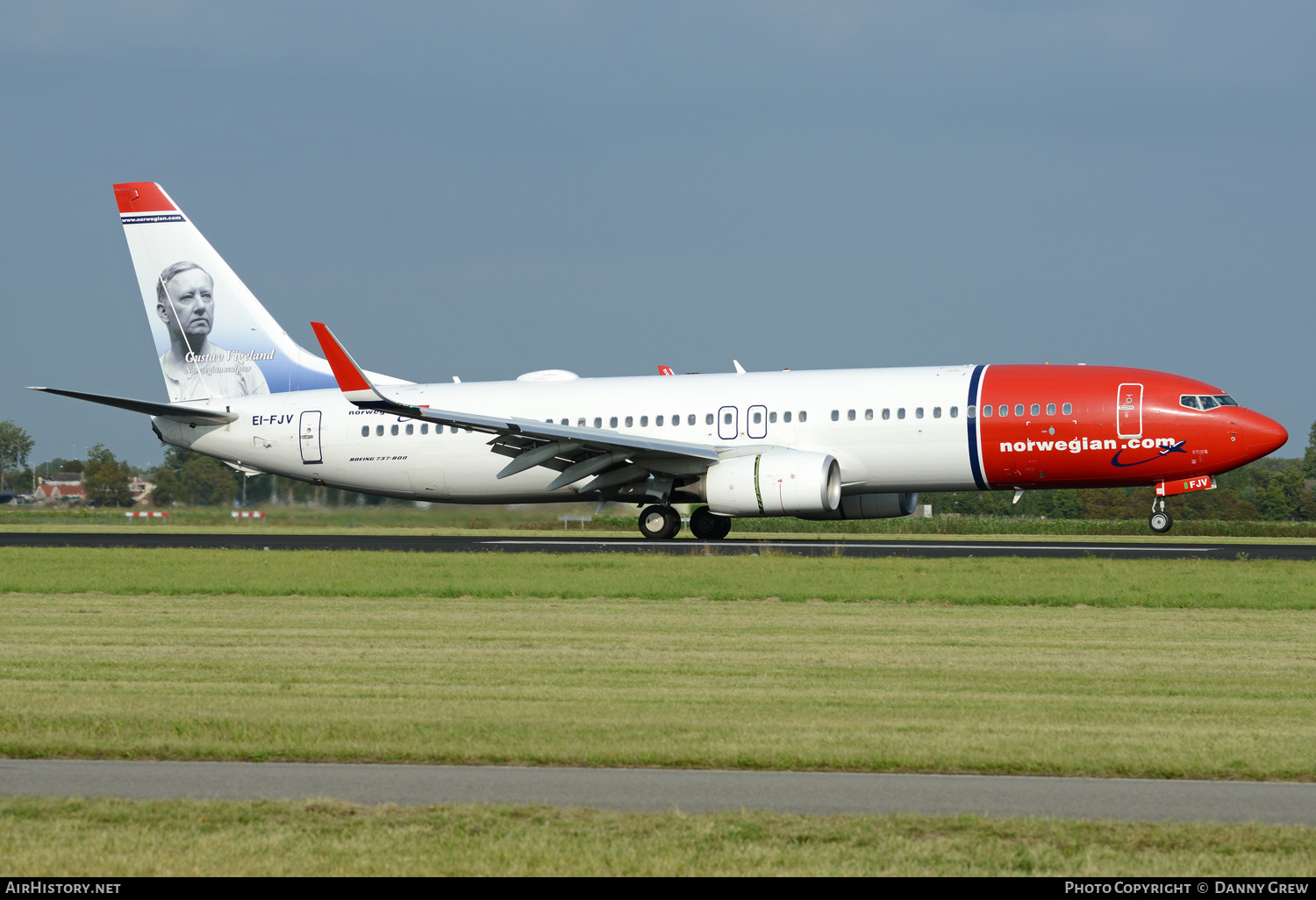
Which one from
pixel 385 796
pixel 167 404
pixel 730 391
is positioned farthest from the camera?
pixel 167 404

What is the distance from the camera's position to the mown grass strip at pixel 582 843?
612cm

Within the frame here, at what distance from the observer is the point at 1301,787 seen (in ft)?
26.0

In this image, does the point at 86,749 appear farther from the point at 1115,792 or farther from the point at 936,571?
the point at 936,571

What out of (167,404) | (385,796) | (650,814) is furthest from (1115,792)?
(167,404)

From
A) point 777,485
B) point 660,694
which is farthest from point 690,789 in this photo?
point 777,485

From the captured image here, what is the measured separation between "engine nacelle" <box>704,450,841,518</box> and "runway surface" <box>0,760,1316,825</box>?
21.1m

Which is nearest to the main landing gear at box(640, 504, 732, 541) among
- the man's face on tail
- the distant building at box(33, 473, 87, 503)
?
the man's face on tail

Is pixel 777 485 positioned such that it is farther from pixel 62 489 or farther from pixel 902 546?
pixel 62 489

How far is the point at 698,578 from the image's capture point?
21938 millimetres

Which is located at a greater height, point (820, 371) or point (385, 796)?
point (820, 371)

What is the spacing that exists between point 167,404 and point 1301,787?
32724 mm

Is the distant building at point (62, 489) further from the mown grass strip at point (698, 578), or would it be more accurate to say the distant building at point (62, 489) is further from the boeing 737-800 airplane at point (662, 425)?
the mown grass strip at point (698, 578)

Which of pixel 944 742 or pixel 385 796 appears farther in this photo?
→ pixel 944 742

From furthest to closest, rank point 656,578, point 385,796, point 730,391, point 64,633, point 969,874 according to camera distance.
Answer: point 730,391 < point 656,578 < point 64,633 < point 385,796 < point 969,874
